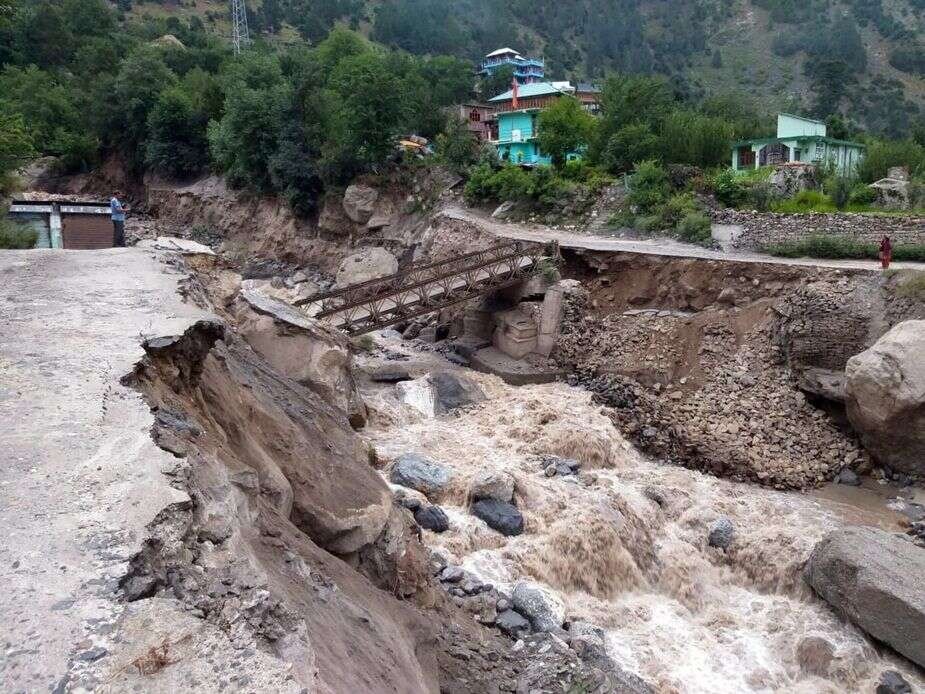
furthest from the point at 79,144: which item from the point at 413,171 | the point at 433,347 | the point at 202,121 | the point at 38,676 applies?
the point at 38,676

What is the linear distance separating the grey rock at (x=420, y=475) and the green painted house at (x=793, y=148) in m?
26.5

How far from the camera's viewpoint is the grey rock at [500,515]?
11.0m

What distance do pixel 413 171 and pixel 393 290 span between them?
14.1m

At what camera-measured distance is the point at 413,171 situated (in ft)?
101

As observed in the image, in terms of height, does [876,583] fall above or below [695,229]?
below

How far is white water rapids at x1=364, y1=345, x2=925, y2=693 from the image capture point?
8.95 metres

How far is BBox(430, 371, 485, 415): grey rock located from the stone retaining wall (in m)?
9.94

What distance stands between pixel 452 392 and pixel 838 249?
438 inches

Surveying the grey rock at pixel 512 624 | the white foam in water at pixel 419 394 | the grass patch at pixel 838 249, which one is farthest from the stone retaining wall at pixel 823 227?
the grey rock at pixel 512 624

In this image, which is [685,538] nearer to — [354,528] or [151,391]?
[354,528]

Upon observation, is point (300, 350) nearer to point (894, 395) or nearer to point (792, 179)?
point (894, 395)

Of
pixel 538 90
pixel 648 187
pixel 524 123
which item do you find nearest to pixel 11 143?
pixel 648 187

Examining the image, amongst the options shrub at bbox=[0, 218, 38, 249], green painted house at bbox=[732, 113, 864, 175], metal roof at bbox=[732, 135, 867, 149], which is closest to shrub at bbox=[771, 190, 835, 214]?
green painted house at bbox=[732, 113, 864, 175]

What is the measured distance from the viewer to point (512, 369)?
18844 millimetres
